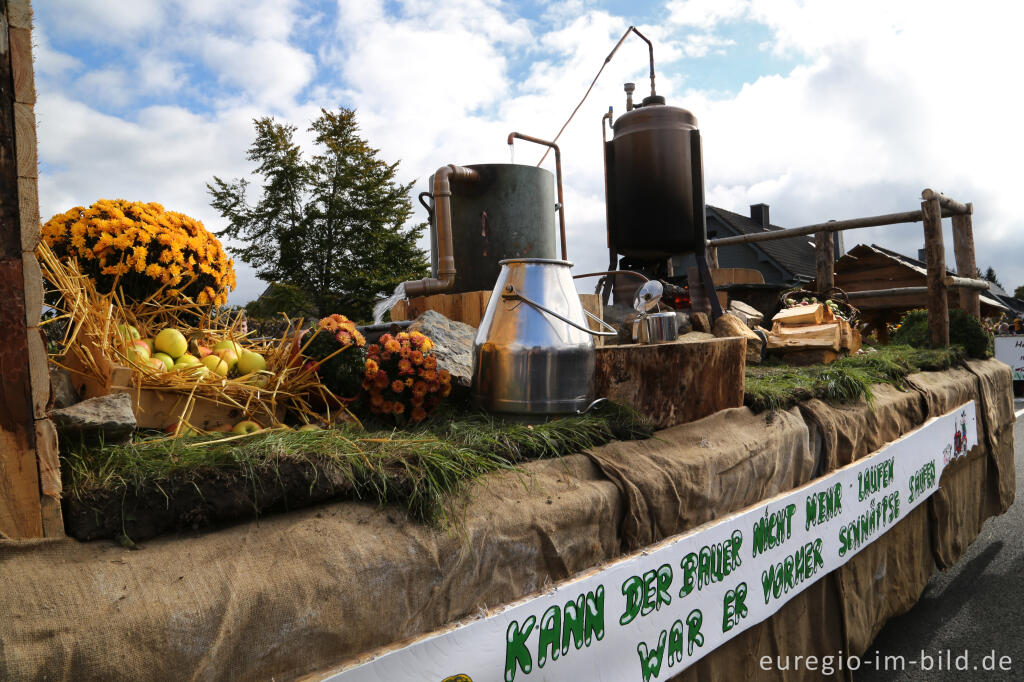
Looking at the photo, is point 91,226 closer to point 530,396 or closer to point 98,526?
point 98,526

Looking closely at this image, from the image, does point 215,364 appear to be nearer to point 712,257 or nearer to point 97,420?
point 97,420

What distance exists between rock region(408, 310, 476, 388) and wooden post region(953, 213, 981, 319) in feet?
15.9

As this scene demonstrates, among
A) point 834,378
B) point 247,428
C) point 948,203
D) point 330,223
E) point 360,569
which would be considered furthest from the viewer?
point 330,223

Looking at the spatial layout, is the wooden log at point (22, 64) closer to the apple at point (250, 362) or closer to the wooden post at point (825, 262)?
the apple at point (250, 362)

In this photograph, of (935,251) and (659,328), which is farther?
(935,251)

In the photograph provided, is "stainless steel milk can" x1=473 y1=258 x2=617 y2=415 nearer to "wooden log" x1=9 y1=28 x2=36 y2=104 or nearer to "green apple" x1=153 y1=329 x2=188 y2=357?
"green apple" x1=153 y1=329 x2=188 y2=357

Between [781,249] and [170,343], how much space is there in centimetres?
2534

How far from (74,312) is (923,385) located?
3.87 meters

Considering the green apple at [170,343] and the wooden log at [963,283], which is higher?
the wooden log at [963,283]

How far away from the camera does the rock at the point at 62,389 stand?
4.39 feet

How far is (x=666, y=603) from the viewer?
172 cm

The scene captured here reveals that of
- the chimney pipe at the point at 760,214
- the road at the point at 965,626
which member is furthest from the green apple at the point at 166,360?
the chimney pipe at the point at 760,214

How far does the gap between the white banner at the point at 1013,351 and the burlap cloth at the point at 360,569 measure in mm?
12629

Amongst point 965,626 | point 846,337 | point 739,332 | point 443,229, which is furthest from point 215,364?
point 965,626
